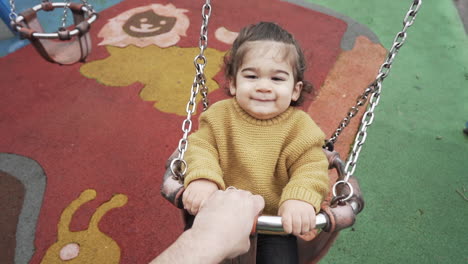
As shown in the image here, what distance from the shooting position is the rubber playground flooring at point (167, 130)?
4.24ft

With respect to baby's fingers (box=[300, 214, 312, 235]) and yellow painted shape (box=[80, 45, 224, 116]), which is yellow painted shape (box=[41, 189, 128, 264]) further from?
baby's fingers (box=[300, 214, 312, 235])

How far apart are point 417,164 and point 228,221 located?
4.57 feet

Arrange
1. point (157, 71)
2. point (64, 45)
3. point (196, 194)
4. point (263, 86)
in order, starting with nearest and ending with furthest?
point (196, 194) < point (263, 86) < point (64, 45) < point (157, 71)

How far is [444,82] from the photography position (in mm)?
2154

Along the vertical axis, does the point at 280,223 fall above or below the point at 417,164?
above

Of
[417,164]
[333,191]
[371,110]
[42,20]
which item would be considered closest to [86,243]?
[333,191]

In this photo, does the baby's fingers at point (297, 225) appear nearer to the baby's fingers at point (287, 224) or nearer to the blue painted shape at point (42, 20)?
the baby's fingers at point (287, 224)

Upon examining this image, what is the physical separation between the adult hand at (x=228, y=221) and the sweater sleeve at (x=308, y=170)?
20 cm

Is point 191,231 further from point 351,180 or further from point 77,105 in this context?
point 77,105

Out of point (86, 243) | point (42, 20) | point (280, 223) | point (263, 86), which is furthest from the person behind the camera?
point (42, 20)

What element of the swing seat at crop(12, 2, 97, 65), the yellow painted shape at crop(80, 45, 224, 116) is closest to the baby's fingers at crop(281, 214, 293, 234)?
the swing seat at crop(12, 2, 97, 65)

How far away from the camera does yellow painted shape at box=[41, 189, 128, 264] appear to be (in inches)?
47.3

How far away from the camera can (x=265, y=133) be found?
2.97 ft

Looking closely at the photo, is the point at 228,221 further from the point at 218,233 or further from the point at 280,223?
the point at 280,223
